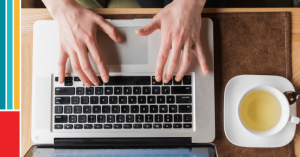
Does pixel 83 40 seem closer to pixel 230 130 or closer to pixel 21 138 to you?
pixel 21 138

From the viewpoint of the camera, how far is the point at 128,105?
54 cm

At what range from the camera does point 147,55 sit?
Answer: 54cm

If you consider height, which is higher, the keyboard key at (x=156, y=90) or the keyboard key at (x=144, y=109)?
the keyboard key at (x=156, y=90)

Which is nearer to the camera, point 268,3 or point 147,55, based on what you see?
point 147,55

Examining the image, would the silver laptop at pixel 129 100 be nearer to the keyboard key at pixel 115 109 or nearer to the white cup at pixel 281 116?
the keyboard key at pixel 115 109

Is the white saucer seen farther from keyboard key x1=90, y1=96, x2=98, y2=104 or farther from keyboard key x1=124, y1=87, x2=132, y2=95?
keyboard key x1=90, y1=96, x2=98, y2=104

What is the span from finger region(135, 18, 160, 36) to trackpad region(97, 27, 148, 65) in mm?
38

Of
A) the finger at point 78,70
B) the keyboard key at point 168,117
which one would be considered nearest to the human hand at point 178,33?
the keyboard key at point 168,117

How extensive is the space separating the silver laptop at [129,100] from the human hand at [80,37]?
31 millimetres

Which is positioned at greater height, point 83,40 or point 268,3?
point 268,3

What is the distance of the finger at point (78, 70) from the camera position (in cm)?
52

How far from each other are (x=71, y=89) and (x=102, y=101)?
104 millimetres

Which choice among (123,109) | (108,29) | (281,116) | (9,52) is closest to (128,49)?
(108,29)

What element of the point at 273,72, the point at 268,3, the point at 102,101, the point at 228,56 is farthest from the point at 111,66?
the point at 268,3
